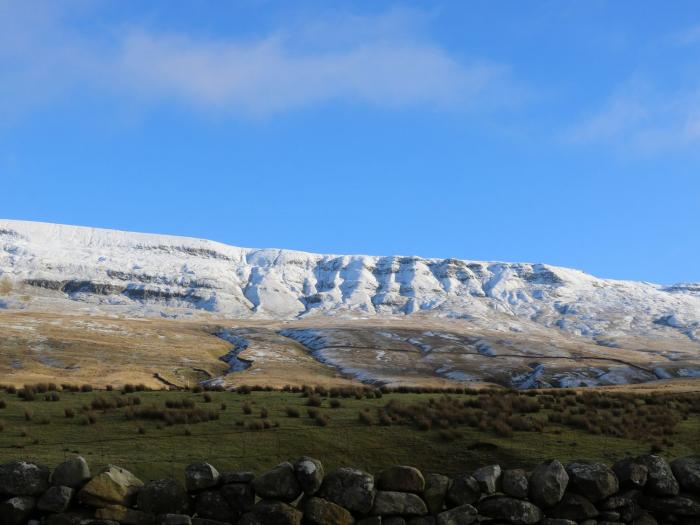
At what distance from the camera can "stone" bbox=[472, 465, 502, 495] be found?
14.7 m

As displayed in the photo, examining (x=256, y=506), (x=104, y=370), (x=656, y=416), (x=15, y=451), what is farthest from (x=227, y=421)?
(x=104, y=370)

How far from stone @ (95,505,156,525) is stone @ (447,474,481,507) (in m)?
5.84

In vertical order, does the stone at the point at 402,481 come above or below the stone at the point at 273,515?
above

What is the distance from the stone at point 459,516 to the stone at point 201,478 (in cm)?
452

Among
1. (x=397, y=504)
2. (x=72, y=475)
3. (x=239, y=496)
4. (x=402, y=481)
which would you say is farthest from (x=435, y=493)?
(x=72, y=475)

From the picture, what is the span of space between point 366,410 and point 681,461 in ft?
40.3

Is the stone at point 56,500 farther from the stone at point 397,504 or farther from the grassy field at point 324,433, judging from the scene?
the stone at point 397,504

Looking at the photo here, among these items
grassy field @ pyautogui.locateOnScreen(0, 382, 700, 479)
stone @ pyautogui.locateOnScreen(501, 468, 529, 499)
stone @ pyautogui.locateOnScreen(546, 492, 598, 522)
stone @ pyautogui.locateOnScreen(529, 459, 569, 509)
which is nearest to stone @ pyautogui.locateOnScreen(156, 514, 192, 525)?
grassy field @ pyautogui.locateOnScreen(0, 382, 700, 479)

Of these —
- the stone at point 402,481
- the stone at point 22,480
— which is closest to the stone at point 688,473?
the stone at point 402,481

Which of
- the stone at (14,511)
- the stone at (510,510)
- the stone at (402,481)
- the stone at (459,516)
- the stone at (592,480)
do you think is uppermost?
the stone at (592,480)

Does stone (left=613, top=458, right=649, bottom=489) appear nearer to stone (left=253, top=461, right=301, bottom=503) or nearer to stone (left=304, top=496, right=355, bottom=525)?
stone (left=304, top=496, right=355, bottom=525)

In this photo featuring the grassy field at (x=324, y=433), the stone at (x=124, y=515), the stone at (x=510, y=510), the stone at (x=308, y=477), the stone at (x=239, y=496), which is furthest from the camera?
the grassy field at (x=324, y=433)

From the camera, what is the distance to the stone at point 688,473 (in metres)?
15.4

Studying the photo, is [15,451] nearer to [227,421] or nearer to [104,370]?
[227,421]
